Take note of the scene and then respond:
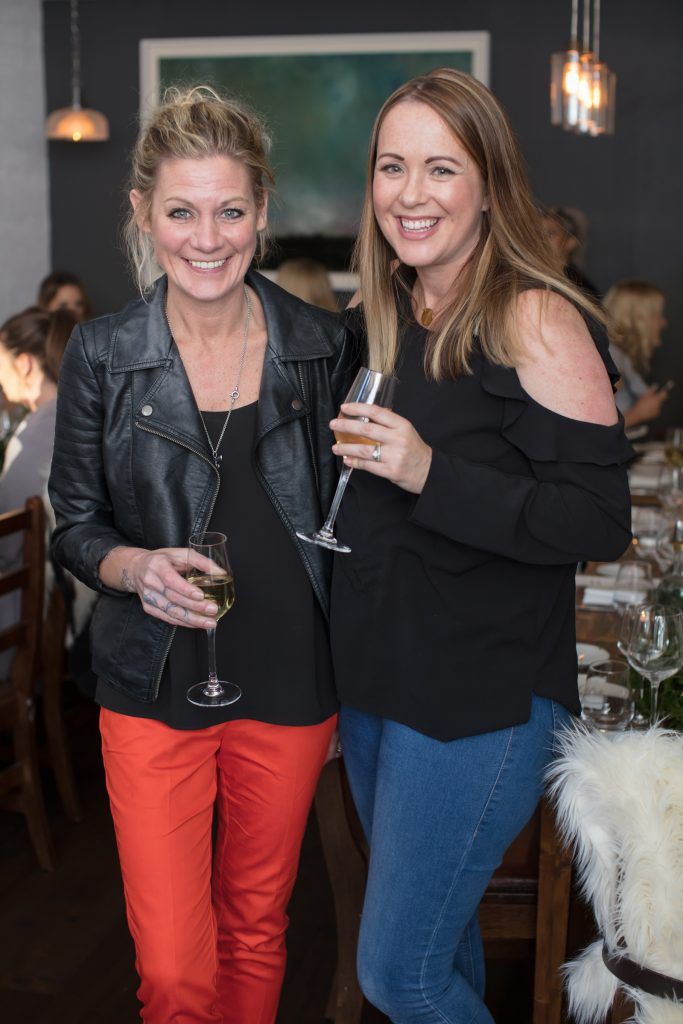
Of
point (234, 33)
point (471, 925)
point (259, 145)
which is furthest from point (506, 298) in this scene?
point (234, 33)

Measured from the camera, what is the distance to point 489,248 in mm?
1718

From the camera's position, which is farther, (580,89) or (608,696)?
(580,89)

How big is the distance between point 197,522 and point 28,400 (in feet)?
8.21

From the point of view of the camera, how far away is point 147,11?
7684 mm

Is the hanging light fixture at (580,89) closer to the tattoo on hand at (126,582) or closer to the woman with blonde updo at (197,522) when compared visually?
the woman with blonde updo at (197,522)

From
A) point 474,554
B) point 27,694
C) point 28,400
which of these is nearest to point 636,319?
point 28,400

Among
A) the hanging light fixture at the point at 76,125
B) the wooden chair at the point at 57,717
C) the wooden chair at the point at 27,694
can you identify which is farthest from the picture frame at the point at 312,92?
the wooden chair at the point at 27,694

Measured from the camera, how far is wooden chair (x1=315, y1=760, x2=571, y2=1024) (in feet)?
6.28

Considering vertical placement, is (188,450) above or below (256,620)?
above

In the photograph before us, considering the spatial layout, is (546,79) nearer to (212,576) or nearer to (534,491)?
(534,491)

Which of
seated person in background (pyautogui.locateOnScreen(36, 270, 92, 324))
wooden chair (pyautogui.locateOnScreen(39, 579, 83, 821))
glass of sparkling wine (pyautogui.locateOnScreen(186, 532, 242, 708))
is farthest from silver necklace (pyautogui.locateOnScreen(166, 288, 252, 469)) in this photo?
seated person in background (pyautogui.locateOnScreen(36, 270, 92, 324))

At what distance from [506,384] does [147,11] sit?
6.98 m

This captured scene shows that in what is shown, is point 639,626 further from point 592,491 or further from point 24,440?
point 24,440

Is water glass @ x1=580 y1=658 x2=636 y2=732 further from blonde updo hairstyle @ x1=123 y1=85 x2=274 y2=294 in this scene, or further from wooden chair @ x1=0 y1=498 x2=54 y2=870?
wooden chair @ x1=0 y1=498 x2=54 y2=870
